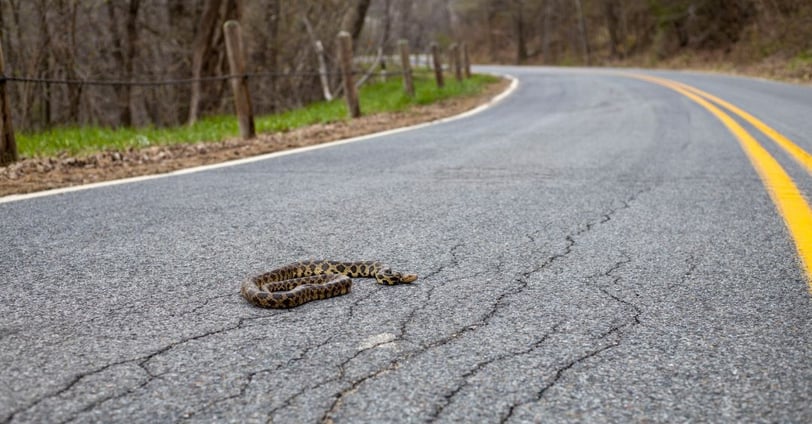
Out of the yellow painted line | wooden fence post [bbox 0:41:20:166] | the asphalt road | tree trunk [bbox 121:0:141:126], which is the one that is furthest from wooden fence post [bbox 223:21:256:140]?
tree trunk [bbox 121:0:141:126]

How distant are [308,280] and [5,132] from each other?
531 centimetres

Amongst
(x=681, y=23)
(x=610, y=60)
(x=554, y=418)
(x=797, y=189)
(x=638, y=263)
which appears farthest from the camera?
(x=610, y=60)

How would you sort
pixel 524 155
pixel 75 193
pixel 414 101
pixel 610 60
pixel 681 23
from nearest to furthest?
1. pixel 75 193
2. pixel 524 155
3. pixel 414 101
4. pixel 681 23
5. pixel 610 60

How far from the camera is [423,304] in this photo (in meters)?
3.00

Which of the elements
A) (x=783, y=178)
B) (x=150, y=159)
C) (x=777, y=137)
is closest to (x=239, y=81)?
(x=150, y=159)

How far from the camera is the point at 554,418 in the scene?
2.02m

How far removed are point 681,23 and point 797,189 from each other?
3630cm

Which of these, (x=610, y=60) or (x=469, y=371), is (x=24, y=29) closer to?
(x=469, y=371)

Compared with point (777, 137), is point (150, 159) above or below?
above

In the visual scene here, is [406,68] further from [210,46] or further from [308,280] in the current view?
[308,280]

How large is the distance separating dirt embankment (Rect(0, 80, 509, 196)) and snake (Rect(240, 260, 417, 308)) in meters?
3.48

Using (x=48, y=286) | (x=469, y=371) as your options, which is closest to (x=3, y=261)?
(x=48, y=286)

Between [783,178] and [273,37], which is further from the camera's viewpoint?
[273,37]

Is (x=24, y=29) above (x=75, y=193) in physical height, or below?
above
